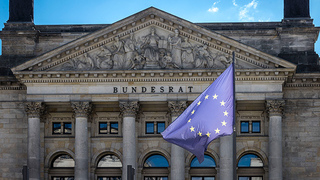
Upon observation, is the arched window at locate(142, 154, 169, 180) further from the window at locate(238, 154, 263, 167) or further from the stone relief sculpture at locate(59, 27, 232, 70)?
the stone relief sculpture at locate(59, 27, 232, 70)

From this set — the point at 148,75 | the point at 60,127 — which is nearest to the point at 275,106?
the point at 148,75

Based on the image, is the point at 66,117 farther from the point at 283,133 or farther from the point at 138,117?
the point at 283,133

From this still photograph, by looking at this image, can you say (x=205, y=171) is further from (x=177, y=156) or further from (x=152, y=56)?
(x=152, y=56)

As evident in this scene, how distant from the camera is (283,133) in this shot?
4947 cm

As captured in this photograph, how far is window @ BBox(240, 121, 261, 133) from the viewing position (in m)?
49.4

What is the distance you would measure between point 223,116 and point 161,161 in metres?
24.6

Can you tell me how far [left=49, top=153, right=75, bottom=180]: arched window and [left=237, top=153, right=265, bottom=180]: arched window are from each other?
13.6 m

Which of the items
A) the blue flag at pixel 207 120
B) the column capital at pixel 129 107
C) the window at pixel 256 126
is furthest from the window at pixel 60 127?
the blue flag at pixel 207 120

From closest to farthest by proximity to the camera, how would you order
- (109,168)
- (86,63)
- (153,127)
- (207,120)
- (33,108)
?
(207,120)
(33,108)
(86,63)
(109,168)
(153,127)

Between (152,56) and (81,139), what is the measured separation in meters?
8.40

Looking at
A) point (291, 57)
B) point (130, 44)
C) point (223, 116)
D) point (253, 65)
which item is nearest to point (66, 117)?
point (130, 44)

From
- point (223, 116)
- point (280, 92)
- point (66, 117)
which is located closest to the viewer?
point (223, 116)

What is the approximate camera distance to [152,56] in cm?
4747

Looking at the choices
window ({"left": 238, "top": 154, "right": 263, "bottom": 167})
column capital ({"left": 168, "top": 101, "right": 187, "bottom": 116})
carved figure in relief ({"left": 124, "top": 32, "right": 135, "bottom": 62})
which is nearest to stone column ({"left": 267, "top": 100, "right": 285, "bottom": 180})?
window ({"left": 238, "top": 154, "right": 263, "bottom": 167})
